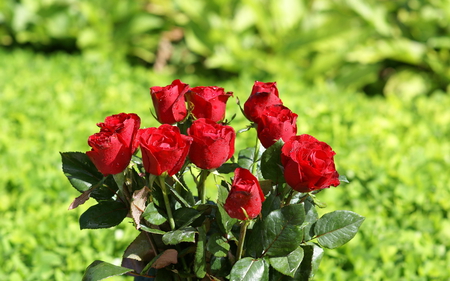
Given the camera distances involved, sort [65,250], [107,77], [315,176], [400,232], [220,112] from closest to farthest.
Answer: [315,176] → [220,112] → [65,250] → [400,232] → [107,77]

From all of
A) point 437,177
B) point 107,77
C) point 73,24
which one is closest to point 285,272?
point 437,177

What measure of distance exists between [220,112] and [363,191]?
1355 mm

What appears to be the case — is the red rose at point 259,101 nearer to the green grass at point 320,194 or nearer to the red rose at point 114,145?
the red rose at point 114,145

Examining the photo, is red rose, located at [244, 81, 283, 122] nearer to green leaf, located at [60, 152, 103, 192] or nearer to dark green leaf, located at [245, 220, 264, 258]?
dark green leaf, located at [245, 220, 264, 258]

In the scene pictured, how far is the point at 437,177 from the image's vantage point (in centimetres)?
229

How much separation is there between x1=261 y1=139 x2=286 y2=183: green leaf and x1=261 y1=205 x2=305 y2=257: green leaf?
0.08m

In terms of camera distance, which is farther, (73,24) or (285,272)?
(73,24)

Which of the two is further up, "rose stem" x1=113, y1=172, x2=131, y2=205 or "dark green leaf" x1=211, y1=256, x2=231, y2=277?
"rose stem" x1=113, y1=172, x2=131, y2=205

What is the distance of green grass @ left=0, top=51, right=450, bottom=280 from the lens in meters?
1.70

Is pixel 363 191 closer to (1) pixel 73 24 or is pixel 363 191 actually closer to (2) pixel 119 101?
(2) pixel 119 101

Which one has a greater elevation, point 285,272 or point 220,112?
point 220,112

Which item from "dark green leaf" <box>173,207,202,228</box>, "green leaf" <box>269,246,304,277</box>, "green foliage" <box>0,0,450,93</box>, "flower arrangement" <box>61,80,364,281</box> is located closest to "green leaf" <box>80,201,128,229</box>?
"flower arrangement" <box>61,80,364,281</box>

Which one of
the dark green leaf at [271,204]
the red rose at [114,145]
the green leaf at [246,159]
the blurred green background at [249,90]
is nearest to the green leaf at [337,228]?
the dark green leaf at [271,204]

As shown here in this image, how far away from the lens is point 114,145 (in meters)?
0.87
